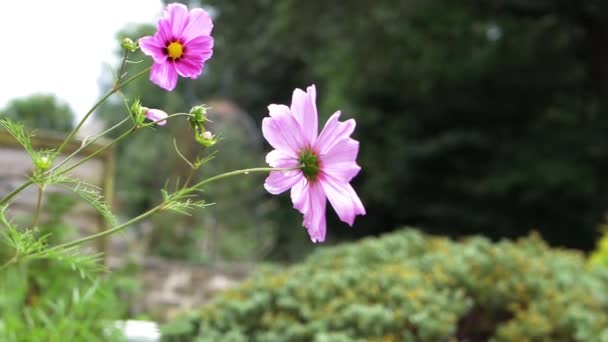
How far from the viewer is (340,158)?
660mm

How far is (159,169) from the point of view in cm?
967

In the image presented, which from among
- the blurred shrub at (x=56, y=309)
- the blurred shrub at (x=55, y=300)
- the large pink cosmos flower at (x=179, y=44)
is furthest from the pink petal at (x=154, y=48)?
the blurred shrub at (x=56, y=309)

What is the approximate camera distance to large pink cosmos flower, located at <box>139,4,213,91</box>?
0.63 meters

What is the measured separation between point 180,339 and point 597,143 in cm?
687

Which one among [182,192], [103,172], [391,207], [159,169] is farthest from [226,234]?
[182,192]

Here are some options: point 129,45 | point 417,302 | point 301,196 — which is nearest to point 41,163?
point 129,45

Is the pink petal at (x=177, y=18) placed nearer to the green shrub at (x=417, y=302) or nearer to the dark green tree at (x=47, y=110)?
the green shrub at (x=417, y=302)

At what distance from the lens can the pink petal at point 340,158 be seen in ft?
2.15

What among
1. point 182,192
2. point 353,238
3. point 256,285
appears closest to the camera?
point 182,192

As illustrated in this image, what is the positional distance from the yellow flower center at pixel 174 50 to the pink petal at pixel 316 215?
0.55ft

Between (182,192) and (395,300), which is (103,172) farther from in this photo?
(182,192)

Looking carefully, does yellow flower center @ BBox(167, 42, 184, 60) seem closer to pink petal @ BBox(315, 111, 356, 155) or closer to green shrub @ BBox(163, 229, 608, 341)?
pink petal @ BBox(315, 111, 356, 155)

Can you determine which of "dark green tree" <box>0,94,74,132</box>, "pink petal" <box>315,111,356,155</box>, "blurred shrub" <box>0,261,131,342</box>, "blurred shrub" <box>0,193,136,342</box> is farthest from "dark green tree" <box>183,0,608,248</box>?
"dark green tree" <box>0,94,74,132</box>

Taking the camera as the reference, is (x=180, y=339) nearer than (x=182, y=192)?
No
